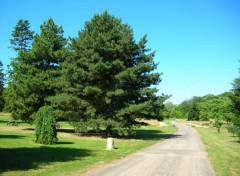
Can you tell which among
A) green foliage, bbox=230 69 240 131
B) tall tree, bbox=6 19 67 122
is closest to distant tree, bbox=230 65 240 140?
green foliage, bbox=230 69 240 131

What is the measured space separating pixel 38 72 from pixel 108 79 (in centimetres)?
1020

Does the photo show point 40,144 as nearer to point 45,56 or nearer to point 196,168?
point 196,168

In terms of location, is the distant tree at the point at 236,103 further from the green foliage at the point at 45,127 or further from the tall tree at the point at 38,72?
the tall tree at the point at 38,72

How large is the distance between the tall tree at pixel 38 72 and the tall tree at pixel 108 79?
155 inches

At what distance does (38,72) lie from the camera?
118 feet

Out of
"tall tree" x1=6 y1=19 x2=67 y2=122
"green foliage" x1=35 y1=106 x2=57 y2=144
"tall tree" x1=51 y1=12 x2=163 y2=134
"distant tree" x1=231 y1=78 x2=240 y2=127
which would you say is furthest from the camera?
"tall tree" x1=6 y1=19 x2=67 y2=122

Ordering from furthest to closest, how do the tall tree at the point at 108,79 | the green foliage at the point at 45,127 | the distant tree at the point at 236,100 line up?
the tall tree at the point at 108,79, the distant tree at the point at 236,100, the green foliage at the point at 45,127

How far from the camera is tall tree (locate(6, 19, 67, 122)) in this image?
34.7m

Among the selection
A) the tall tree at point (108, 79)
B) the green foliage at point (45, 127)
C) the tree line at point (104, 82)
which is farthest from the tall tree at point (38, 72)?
the green foliage at point (45, 127)

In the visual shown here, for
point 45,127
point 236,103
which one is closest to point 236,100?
point 236,103

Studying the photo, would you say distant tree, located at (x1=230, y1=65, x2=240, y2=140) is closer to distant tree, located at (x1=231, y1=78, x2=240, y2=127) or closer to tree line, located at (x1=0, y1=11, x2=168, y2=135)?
distant tree, located at (x1=231, y1=78, x2=240, y2=127)

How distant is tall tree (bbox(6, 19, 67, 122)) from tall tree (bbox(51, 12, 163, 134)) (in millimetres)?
3946

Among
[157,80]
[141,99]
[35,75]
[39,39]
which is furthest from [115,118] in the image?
[39,39]

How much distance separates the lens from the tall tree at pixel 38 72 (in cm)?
3466
